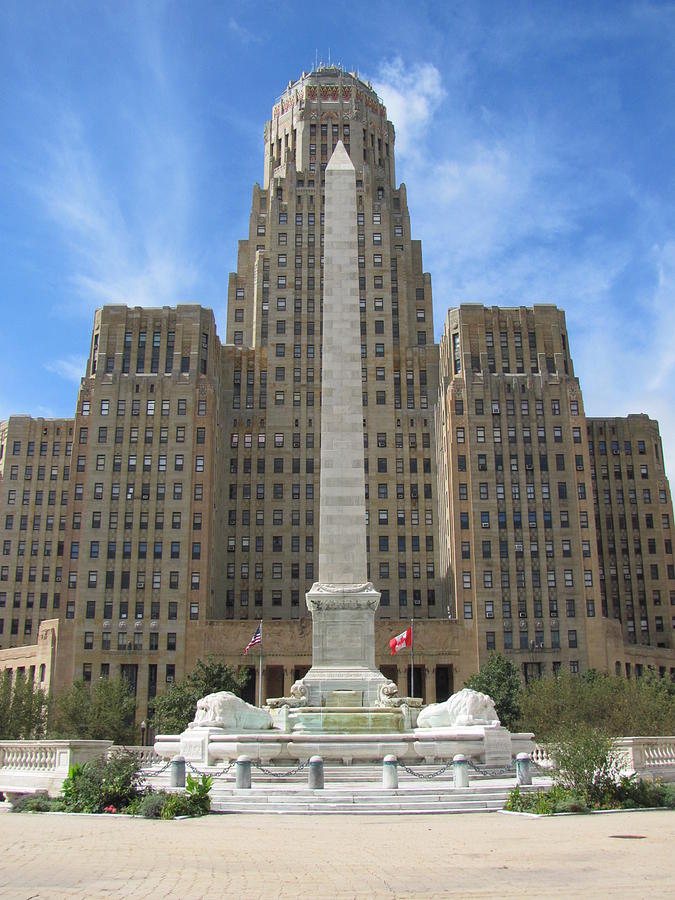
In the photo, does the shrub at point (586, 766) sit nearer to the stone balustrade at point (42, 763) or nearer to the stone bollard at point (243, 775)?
the stone bollard at point (243, 775)

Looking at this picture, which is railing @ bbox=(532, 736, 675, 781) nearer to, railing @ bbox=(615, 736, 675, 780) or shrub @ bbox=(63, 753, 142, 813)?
railing @ bbox=(615, 736, 675, 780)

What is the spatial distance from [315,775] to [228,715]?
9.06 meters

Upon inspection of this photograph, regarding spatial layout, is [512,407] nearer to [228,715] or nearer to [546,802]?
[228,715]

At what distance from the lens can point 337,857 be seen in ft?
49.4

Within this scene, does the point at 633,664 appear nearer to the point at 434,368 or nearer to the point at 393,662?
the point at 393,662

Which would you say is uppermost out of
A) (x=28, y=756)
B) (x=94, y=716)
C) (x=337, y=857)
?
(x=94, y=716)

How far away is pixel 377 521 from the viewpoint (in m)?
106

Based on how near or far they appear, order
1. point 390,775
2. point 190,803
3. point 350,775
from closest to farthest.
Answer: point 190,803
point 390,775
point 350,775

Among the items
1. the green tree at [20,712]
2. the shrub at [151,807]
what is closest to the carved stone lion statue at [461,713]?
the shrub at [151,807]

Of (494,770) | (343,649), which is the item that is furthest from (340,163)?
(494,770)

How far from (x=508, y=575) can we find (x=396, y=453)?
21.7 metres

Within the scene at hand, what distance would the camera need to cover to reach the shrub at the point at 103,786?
2198 cm

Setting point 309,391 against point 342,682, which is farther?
point 309,391

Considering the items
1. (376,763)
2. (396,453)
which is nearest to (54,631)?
(396,453)
